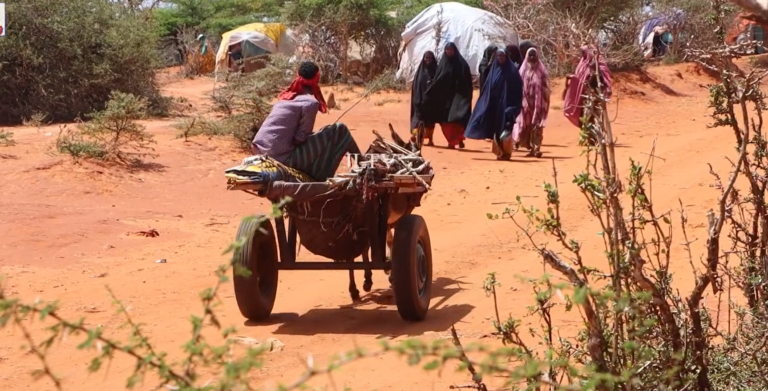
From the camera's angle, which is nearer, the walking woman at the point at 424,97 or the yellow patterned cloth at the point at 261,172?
the yellow patterned cloth at the point at 261,172

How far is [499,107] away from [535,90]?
0.59m

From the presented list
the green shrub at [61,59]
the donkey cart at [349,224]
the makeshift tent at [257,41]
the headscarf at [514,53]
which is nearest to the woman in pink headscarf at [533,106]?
the headscarf at [514,53]

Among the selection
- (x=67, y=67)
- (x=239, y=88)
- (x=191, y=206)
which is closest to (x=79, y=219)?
(x=191, y=206)

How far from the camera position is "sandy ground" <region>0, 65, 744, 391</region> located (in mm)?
6285

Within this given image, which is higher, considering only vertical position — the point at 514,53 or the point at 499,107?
the point at 514,53

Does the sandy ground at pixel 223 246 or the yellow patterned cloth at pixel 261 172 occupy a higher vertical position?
the yellow patterned cloth at pixel 261 172

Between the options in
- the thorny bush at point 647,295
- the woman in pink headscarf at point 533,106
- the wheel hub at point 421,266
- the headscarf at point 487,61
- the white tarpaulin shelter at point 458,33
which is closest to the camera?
the thorny bush at point 647,295

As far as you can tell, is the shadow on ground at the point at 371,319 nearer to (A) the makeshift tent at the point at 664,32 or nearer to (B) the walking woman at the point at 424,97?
(B) the walking woman at the point at 424,97

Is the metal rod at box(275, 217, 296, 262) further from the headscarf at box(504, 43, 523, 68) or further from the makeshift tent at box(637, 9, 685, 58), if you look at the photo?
the makeshift tent at box(637, 9, 685, 58)

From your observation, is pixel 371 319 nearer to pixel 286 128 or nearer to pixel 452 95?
pixel 286 128

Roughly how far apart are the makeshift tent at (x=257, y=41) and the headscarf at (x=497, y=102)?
14986 mm

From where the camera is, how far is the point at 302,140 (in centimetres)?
679

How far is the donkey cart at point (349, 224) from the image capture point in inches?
249

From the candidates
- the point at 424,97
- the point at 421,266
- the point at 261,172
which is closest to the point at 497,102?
the point at 424,97
